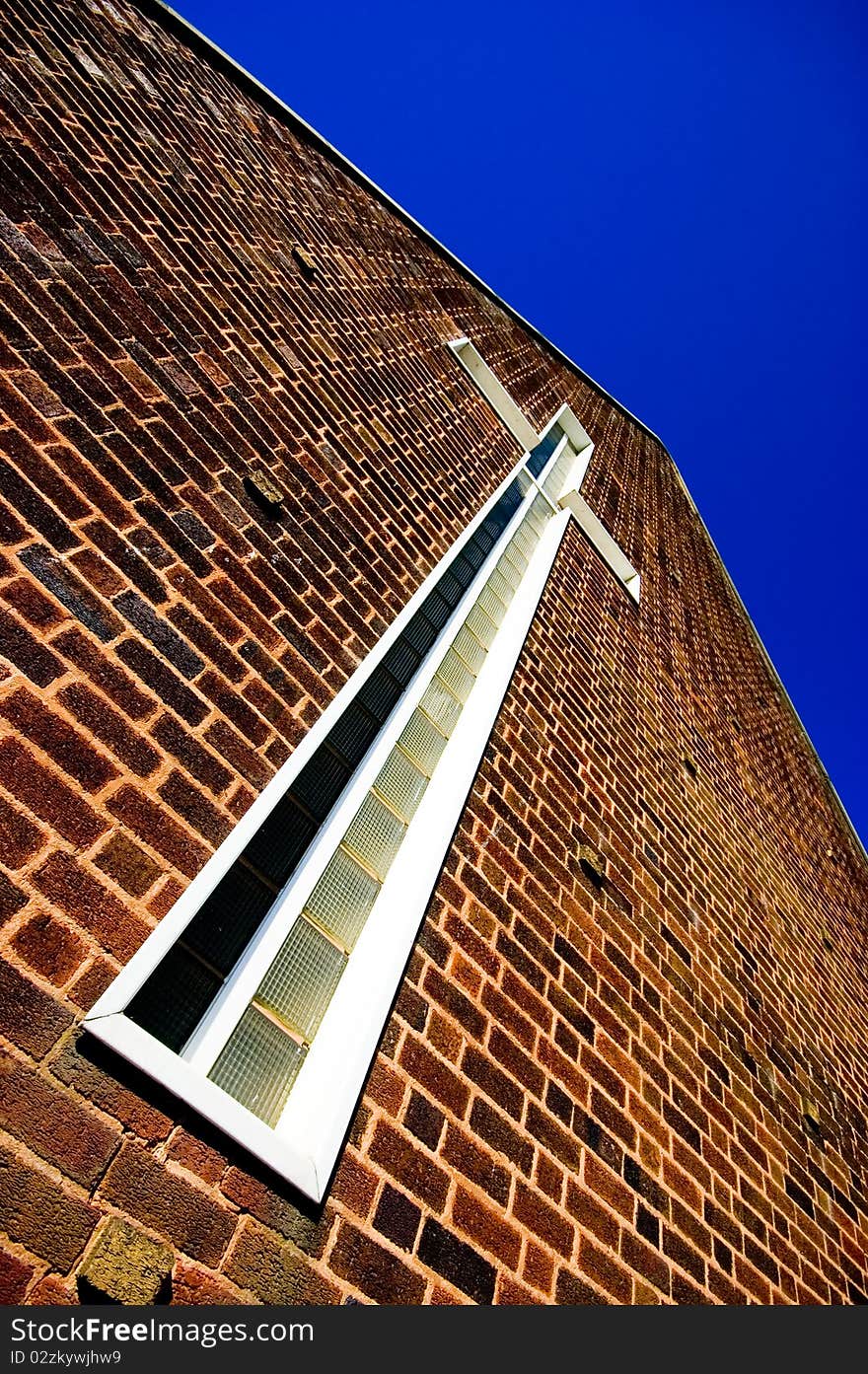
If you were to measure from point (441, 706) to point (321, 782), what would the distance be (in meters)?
0.98

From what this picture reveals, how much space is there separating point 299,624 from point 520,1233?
2076 millimetres

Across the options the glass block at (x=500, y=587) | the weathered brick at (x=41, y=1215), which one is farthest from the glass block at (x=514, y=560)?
the weathered brick at (x=41, y=1215)

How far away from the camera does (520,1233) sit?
6.62 ft

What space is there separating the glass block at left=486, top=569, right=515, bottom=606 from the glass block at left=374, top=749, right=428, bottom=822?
178 centimetres

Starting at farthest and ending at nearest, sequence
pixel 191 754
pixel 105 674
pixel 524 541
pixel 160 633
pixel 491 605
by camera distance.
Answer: pixel 524 541
pixel 491 605
pixel 160 633
pixel 191 754
pixel 105 674

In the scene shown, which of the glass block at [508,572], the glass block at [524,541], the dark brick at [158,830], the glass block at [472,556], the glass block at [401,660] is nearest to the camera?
the dark brick at [158,830]

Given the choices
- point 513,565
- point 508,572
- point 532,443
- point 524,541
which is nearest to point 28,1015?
point 508,572

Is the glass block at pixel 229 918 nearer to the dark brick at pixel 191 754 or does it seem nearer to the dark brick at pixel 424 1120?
the dark brick at pixel 191 754

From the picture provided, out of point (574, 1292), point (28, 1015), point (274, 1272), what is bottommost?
point (574, 1292)

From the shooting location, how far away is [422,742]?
3125 mm

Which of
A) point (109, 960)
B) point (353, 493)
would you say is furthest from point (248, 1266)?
point (353, 493)

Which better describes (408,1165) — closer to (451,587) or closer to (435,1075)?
(435,1075)

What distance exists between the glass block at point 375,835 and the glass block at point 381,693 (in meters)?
0.44

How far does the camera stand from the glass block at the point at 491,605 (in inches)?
168
